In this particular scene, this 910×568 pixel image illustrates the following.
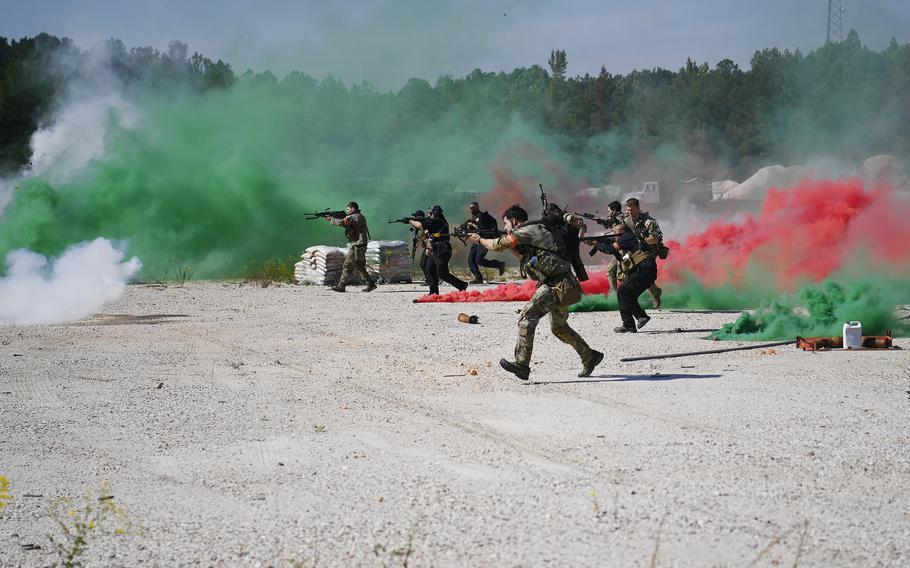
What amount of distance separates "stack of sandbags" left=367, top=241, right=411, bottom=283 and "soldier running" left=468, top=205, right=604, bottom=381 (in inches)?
623

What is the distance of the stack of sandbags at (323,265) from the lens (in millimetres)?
25031

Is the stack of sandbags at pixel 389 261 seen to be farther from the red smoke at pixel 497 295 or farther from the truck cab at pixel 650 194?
the truck cab at pixel 650 194

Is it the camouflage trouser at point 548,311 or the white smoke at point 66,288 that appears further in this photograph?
the white smoke at point 66,288

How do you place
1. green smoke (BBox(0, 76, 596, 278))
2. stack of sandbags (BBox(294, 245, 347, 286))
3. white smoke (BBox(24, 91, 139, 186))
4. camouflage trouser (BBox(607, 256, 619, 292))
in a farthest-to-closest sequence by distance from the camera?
white smoke (BBox(24, 91, 139, 186))
green smoke (BBox(0, 76, 596, 278))
stack of sandbags (BBox(294, 245, 347, 286))
camouflage trouser (BBox(607, 256, 619, 292))

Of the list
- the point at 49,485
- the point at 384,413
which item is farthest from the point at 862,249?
the point at 49,485

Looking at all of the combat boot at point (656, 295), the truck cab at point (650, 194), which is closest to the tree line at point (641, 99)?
the truck cab at point (650, 194)

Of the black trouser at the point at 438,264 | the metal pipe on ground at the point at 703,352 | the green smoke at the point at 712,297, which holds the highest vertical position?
the black trouser at the point at 438,264

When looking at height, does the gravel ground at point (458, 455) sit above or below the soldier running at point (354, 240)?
below

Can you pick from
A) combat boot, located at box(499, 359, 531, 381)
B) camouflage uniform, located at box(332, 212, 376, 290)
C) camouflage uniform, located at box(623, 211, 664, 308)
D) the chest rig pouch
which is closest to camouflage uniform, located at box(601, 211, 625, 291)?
camouflage uniform, located at box(623, 211, 664, 308)

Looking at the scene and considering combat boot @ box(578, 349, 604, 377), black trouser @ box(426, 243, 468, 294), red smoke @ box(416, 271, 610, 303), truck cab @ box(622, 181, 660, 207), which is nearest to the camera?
combat boot @ box(578, 349, 604, 377)

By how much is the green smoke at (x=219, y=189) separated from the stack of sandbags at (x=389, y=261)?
5.61 meters

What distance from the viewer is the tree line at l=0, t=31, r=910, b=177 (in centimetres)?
4184

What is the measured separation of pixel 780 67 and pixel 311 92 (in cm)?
2810

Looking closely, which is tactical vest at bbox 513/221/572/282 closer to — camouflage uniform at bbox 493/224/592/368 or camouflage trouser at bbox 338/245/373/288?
camouflage uniform at bbox 493/224/592/368
